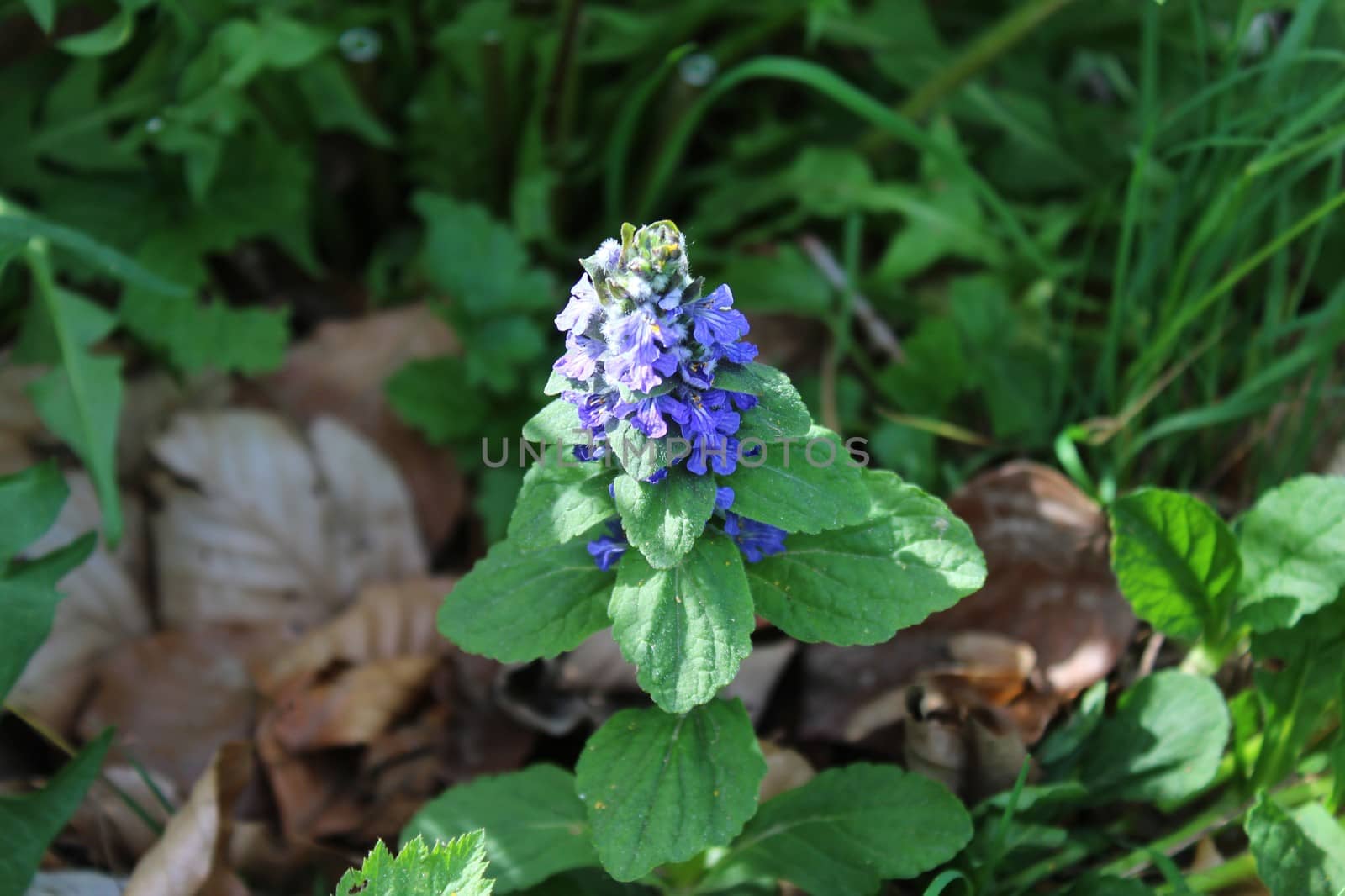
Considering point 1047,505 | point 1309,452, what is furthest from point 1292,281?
point 1047,505

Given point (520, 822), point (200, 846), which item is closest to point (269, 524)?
point (200, 846)

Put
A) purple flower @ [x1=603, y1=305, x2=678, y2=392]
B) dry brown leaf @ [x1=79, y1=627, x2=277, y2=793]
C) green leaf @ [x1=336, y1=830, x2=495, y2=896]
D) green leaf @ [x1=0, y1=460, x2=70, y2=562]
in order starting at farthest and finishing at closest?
dry brown leaf @ [x1=79, y1=627, x2=277, y2=793], green leaf @ [x1=0, y1=460, x2=70, y2=562], green leaf @ [x1=336, y1=830, x2=495, y2=896], purple flower @ [x1=603, y1=305, x2=678, y2=392]

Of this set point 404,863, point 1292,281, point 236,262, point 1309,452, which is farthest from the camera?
point 236,262

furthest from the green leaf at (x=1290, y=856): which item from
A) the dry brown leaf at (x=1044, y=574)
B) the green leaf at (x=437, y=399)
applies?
the green leaf at (x=437, y=399)

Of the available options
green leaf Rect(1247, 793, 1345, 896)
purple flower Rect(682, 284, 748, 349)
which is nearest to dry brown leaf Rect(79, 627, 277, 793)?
purple flower Rect(682, 284, 748, 349)

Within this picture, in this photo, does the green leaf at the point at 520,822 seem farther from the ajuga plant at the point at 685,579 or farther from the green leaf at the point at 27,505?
the green leaf at the point at 27,505

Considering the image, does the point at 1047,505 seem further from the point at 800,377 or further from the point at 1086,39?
the point at 1086,39

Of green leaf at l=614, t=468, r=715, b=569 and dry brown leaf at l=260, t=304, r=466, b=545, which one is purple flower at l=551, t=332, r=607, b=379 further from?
dry brown leaf at l=260, t=304, r=466, b=545
